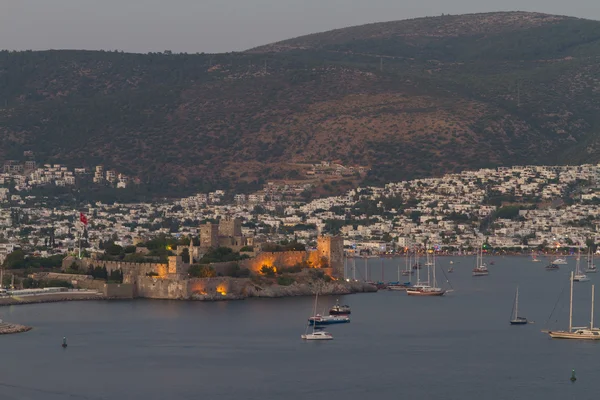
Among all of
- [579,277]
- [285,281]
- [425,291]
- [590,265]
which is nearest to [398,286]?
[425,291]

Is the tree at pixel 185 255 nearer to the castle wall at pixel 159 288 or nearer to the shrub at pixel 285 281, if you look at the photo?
the castle wall at pixel 159 288

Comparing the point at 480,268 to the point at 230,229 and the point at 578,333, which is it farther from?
the point at 578,333

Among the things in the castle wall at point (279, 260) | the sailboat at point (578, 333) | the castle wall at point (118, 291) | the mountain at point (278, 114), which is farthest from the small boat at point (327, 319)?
the mountain at point (278, 114)

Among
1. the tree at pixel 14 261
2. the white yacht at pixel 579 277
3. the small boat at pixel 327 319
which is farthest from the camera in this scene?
the white yacht at pixel 579 277

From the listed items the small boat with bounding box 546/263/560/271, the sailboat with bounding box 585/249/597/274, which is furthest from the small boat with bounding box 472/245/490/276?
the sailboat with bounding box 585/249/597/274

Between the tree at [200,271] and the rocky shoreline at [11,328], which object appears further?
the tree at [200,271]

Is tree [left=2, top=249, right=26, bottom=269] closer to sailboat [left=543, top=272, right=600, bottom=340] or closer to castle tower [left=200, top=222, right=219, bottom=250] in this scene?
castle tower [left=200, top=222, right=219, bottom=250]
